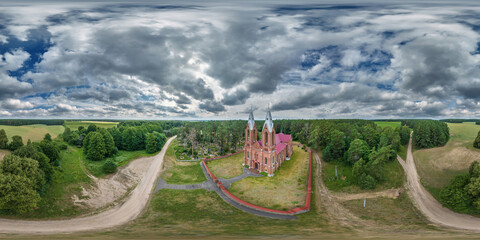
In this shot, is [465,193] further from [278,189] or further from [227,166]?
[227,166]

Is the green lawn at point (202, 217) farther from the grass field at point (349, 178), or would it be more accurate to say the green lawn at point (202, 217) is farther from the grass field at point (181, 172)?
the grass field at point (349, 178)

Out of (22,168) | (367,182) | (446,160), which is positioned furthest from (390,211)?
(22,168)

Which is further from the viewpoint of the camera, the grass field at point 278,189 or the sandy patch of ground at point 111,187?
the sandy patch of ground at point 111,187

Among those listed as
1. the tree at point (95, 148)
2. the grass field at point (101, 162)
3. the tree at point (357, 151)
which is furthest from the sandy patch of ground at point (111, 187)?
the tree at point (357, 151)

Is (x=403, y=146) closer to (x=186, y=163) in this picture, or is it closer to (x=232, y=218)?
(x=232, y=218)

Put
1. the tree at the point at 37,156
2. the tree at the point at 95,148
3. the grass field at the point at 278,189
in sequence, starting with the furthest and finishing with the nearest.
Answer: the tree at the point at 95,148
the tree at the point at 37,156
the grass field at the point at 278,189

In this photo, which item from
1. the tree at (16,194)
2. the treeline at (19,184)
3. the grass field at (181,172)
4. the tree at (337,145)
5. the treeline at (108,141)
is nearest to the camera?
the tree at (16,194)

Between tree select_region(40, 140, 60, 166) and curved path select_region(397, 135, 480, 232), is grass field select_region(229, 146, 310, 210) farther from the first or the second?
tree select_region(40, 140, 60, 166)
